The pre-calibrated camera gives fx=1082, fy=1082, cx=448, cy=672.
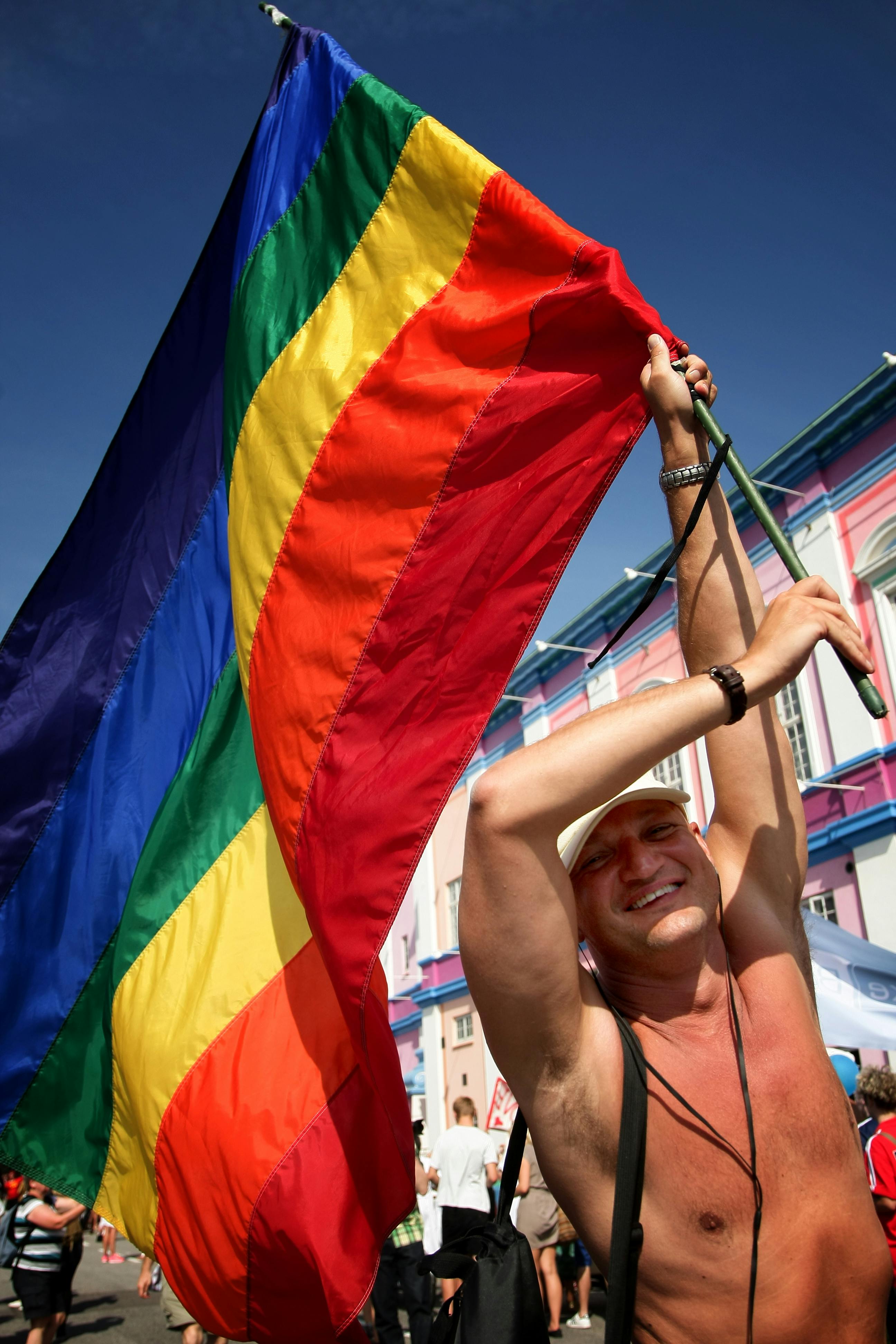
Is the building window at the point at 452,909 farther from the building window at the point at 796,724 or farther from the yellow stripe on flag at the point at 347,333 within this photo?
the yellow stripe on flag at the point at 347,333

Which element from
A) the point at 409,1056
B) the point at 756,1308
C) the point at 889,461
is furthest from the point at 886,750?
the point at 409,1056

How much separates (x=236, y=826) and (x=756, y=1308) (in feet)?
7.27

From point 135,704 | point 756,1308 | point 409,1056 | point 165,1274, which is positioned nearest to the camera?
point 756,1308

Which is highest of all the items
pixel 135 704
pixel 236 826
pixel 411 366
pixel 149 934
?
pixel 411 366

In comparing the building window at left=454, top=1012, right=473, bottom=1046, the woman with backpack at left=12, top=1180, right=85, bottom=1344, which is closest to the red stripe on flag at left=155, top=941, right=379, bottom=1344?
the woman with backpack at left=12, top=1180, right=85, bottom=1344

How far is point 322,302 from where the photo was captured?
3.77m

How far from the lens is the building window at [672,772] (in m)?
16.8

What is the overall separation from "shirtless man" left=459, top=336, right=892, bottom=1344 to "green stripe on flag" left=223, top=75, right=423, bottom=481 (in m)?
2.27

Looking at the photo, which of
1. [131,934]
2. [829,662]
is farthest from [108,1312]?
[829,662]

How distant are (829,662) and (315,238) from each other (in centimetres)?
1215

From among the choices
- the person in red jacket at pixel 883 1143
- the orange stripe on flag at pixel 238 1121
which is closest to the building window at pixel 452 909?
the person in red jacket at pixel 883 1143

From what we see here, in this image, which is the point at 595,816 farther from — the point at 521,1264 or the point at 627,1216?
the point at 521,1264

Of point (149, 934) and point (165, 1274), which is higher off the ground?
point (149, 934)

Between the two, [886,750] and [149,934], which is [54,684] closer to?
[149,934]
